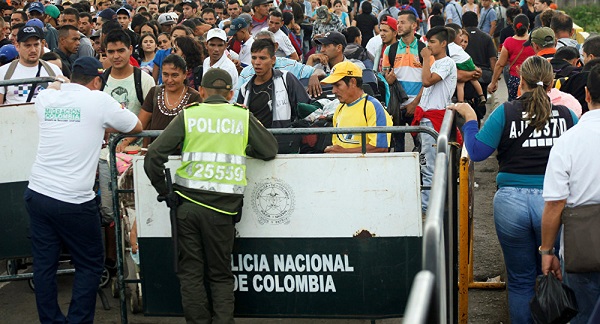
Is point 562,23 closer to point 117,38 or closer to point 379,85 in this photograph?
point 379,85

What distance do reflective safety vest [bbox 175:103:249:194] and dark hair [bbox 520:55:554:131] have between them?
1796 millimetres

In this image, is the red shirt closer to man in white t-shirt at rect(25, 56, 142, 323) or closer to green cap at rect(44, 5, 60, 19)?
man in white t-shirt at rect(25, 56, 142, 323)

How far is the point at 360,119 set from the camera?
7.45 meters

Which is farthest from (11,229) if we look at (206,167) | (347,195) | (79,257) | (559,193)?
(559,193)

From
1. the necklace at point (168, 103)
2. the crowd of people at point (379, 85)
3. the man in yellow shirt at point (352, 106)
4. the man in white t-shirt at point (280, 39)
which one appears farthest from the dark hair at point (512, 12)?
the necklace at point (168, 103)

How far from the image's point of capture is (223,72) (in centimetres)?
633

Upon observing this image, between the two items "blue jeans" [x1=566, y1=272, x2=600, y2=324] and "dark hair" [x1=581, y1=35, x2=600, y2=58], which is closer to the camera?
"blue jeans" [x1=566, y1=272, x2=600, y2=324]

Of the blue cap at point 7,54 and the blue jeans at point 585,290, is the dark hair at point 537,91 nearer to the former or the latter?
the blue jeans at point 585,290

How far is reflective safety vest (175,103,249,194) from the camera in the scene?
6020mm

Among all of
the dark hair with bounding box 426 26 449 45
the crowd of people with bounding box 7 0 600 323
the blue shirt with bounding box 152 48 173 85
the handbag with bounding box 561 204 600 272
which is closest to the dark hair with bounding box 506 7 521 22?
the crowd of people with bounding box 7 0 600 323

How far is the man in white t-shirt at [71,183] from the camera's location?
6.29 meters

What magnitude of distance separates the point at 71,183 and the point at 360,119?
2.34 m

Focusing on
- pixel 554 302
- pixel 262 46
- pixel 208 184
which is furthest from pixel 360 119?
pixel 554 302

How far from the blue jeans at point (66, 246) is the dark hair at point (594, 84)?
332 cm
